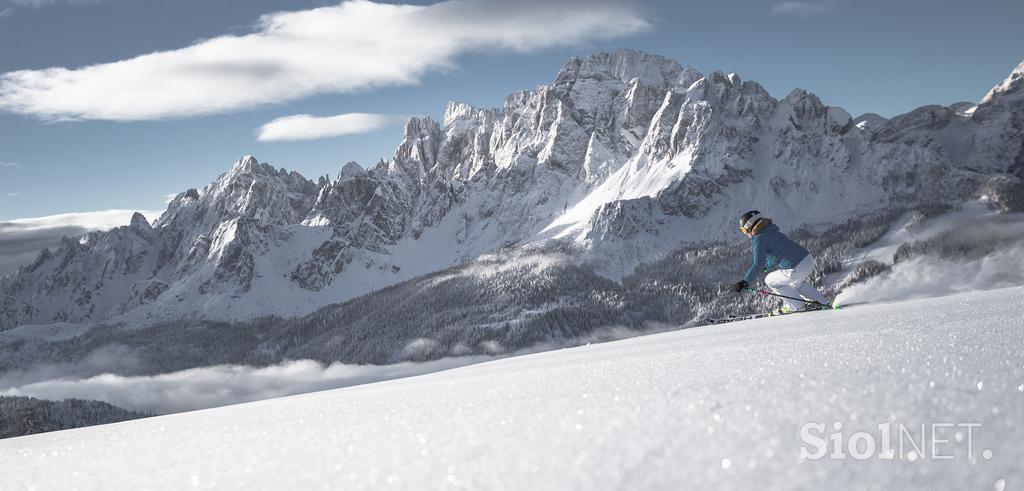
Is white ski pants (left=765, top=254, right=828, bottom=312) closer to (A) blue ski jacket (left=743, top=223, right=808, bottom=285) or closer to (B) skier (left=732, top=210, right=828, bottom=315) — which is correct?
(B) skier (left=732, top=210, right=828, bottom=315)

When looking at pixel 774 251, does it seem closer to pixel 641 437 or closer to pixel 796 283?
pixel 796 283

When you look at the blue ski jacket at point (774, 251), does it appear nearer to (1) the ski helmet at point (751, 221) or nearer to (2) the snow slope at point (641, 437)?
(1) the ski helmet at point (751, 221)

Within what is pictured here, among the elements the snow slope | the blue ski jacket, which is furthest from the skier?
the snow slope

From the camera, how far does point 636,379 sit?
315 cm

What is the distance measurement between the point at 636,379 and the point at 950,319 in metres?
3.29

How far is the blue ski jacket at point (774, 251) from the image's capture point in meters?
12.1

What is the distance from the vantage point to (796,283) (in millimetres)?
12547

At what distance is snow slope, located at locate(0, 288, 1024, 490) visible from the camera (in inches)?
57.9

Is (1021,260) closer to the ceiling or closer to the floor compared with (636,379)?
closer to the floor

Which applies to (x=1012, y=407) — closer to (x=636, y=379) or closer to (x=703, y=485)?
(x=703, y=485)

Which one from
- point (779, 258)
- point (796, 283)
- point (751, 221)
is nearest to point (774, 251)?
point (779, 258)

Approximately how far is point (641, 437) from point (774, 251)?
11630 millimetres

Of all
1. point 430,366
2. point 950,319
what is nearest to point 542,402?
point 950,319

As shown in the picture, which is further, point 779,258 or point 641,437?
point 779,258
